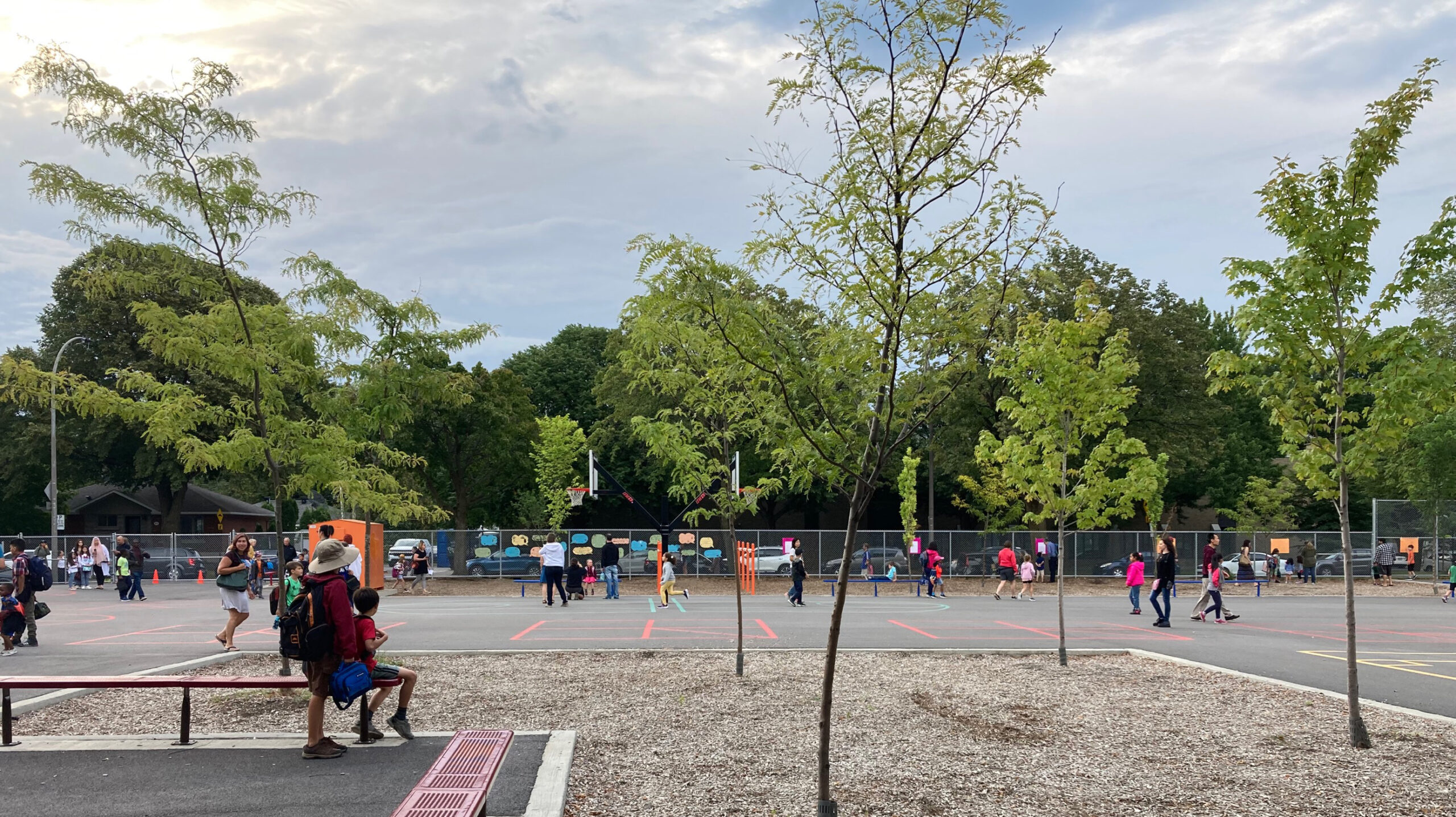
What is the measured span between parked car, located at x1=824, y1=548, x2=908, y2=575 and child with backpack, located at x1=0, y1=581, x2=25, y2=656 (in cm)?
2478

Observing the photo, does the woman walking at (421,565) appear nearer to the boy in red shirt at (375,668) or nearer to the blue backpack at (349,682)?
the boy in red shirt at (375,668)

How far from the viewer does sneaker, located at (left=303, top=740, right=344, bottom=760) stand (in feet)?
21.9

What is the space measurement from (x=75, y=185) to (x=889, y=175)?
803 centimetres

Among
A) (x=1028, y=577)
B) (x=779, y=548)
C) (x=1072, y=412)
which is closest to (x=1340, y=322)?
(x=1072, y=412)

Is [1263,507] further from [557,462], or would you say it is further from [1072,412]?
[1072,412]

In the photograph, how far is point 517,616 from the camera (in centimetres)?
2012

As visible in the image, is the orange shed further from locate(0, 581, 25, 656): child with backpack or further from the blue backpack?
the blue backpack

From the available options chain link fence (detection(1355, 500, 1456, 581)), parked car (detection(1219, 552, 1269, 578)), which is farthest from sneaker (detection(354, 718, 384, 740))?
chain link fence (detection(1355, 500, 1456, 581))

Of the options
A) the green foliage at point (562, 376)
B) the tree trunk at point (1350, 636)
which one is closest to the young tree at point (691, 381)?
the tree trunk at point (1350, 636)

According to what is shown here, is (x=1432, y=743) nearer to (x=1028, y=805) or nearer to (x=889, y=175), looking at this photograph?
(x=1028, y=805)

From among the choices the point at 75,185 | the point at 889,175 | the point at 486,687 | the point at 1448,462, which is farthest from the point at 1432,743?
the point at 1448,462

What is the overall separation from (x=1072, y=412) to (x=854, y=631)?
5946 millimetres

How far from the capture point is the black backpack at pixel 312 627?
260 inches

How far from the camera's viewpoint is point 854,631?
16.8 m
